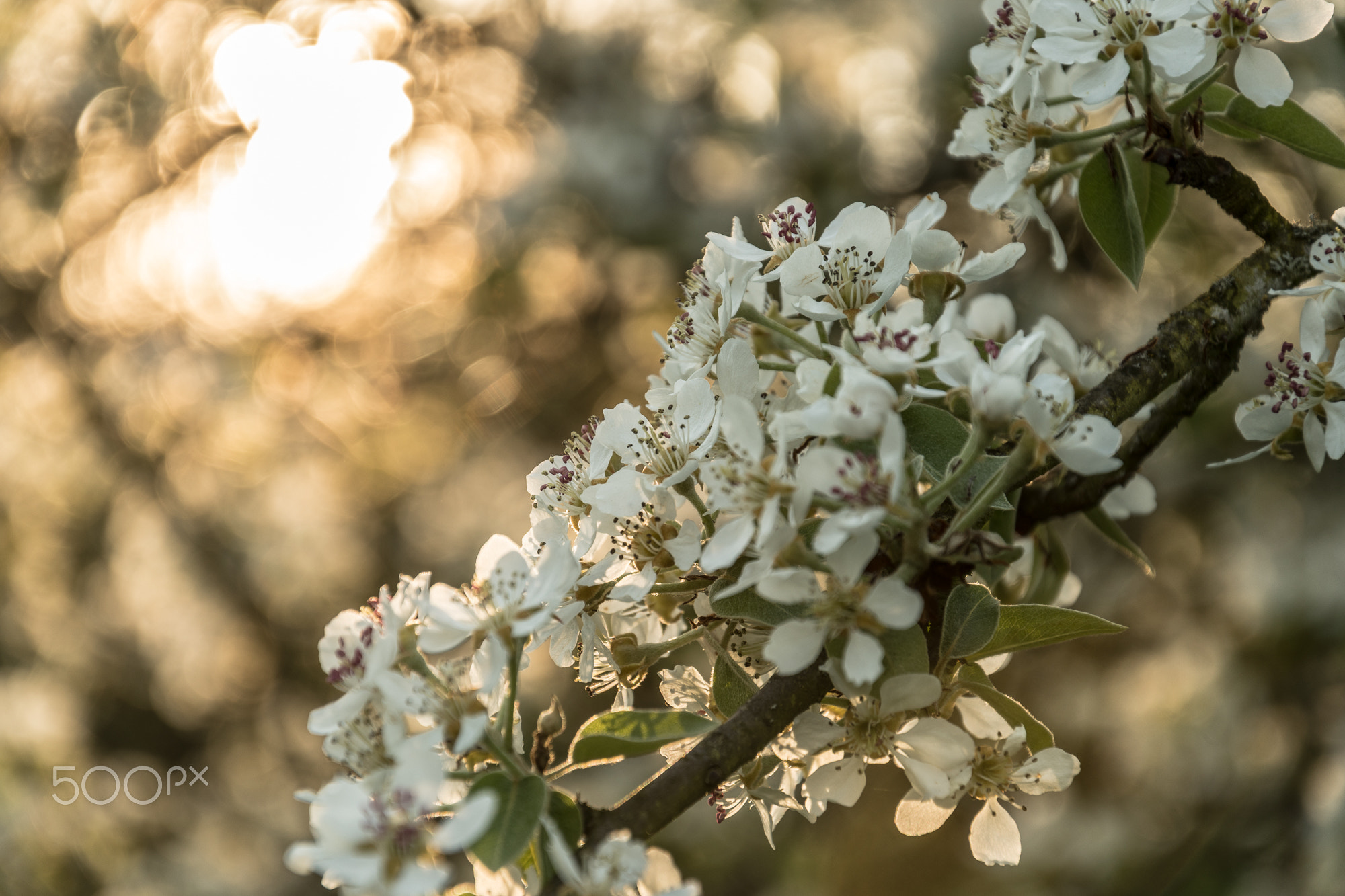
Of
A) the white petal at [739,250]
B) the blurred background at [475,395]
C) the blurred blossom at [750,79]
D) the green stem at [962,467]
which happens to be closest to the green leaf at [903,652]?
the green stem at [962,467]

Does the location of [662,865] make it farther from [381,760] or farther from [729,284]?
[729,284]

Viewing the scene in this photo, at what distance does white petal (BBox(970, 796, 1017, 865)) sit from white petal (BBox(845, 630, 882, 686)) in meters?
0.31

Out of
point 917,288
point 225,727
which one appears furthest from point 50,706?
point 917,288

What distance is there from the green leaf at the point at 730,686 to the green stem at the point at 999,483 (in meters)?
0.24

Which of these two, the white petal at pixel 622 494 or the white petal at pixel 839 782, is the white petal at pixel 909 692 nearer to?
the white petal at pixel 839 782

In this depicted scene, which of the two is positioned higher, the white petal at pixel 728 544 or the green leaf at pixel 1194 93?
the green leaf at pixel 1194 93

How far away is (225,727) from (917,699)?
172 inches

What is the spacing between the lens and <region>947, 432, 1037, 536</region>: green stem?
63cm

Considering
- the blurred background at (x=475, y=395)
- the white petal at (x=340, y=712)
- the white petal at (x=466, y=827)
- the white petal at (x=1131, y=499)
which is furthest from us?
the blurred background at (x=475, y=395)

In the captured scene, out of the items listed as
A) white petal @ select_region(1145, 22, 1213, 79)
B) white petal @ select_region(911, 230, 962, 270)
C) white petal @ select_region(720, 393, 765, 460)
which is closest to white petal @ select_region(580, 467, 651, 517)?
white petal @ select_region(720, 393, 765, 460)

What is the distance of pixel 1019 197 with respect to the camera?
3.34 ft

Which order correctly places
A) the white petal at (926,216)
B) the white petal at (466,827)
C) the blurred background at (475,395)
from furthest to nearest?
the blurred background at (475,395), the white petal at (926,216), the white petal at (466,827)

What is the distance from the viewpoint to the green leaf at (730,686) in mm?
811

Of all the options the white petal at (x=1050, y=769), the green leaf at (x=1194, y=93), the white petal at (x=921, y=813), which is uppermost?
the green leaf at (x=1194, y=93)
